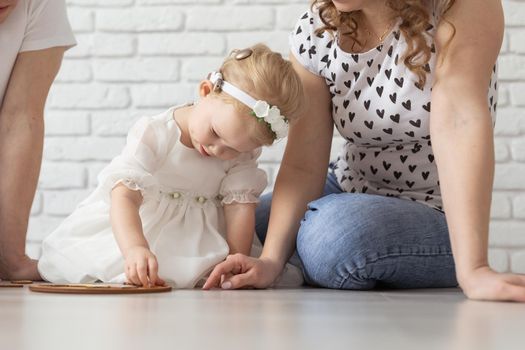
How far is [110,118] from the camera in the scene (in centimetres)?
304

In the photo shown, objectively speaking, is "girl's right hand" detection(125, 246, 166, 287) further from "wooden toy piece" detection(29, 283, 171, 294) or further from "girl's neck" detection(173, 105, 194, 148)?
"girl's neck" detection(173, 105, 194, 148)

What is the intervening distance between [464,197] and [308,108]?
55 cm

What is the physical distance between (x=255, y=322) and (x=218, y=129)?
2.53ft

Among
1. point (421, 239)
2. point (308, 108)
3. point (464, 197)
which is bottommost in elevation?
point (421, 239)

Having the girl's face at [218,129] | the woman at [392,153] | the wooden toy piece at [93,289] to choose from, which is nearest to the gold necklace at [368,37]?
the woman at [392,153]

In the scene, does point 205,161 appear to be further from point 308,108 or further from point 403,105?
point 403,105

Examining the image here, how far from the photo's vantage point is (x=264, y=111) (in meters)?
1.77

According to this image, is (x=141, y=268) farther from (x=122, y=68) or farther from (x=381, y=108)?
(x=122, y=68)

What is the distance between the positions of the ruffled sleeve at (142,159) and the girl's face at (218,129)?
6 centimetres

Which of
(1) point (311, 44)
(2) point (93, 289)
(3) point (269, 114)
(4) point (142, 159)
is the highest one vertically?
(1) point (311, 44)

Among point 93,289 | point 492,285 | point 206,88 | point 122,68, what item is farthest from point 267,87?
point 122,68

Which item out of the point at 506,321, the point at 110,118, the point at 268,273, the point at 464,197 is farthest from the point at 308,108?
the point at 110,118

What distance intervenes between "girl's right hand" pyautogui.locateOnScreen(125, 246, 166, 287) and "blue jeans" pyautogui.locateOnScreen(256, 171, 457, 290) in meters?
0.33

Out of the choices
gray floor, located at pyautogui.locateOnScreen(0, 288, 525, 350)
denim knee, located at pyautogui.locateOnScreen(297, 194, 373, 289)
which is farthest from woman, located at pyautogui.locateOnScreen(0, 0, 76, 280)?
denim knee, located at pyautogui.locateOnScreen(297, 194, 373, 289)
